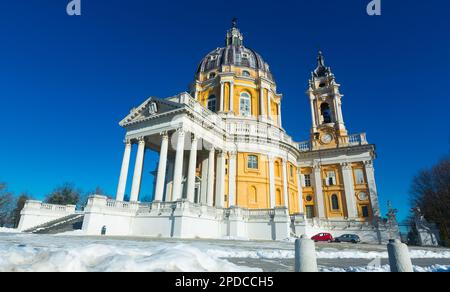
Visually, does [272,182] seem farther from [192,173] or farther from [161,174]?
[161,174]

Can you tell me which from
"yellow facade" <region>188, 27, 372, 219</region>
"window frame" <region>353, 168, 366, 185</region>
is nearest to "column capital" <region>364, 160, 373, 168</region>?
"yellow facade" <region>188, 27, 372, 219</region>

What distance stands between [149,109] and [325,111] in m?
27.7

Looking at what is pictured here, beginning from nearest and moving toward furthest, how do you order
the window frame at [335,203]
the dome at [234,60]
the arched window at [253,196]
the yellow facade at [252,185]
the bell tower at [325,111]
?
the yellow facade at [252,185] → the arched window at [253,196] → the window frame at [335,203] → the bell tower at [325,111] → the dome at [234,60]

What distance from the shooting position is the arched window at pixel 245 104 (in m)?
36.4

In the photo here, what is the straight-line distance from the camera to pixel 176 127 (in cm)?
2359

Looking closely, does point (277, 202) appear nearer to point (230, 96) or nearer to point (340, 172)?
point (340, 172)

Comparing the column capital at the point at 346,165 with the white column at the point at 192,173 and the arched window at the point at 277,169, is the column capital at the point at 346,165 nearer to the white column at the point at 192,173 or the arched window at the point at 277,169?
the arched window at the point at 277,169

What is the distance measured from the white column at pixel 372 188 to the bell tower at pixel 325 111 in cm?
443

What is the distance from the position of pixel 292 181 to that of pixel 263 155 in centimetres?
634

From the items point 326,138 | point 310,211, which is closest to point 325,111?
point 326,138

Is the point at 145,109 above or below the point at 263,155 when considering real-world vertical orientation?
above

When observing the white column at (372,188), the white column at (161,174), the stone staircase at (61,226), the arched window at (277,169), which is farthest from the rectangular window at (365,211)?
the stone staircase at (61,226)

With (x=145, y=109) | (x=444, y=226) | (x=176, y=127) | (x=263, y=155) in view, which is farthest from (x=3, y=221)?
(x=444, y=226)
